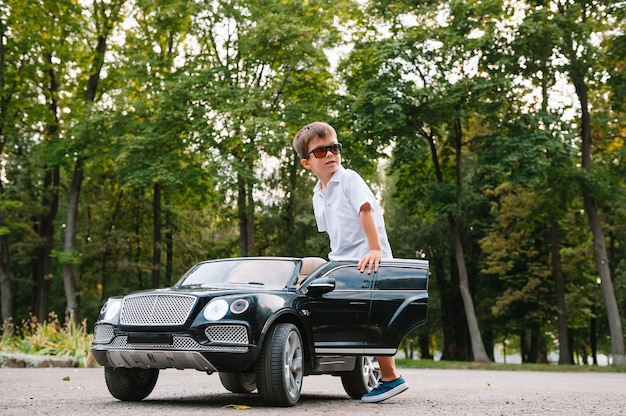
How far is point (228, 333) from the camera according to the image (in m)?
6.14

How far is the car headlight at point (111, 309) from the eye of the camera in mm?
6727

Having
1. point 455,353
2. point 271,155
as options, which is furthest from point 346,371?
point 455,353

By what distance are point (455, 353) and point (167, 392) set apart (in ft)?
102

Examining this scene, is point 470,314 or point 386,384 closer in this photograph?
point 386,384

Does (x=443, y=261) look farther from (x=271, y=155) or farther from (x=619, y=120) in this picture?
(x=271, y=155)

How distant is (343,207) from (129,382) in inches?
98.5

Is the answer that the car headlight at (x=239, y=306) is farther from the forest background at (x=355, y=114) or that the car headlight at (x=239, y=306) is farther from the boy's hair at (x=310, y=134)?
the forest background at (x=355, y=114)

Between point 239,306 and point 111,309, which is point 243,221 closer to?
point 111,309

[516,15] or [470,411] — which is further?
[516,15]

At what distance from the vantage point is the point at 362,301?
6742mm

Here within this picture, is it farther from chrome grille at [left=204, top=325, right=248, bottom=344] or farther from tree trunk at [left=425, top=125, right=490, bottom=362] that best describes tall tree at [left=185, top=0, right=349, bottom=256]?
chrome grille at [left=204, top=325, right=248, bottom=344]

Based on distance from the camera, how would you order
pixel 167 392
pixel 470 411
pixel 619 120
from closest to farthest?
pixel 470 411 < pixel 167 392 < pixel 619 120

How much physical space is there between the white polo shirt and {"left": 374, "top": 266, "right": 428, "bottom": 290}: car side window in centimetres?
16

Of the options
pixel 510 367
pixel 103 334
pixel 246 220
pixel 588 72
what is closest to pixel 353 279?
pixel 103 334
